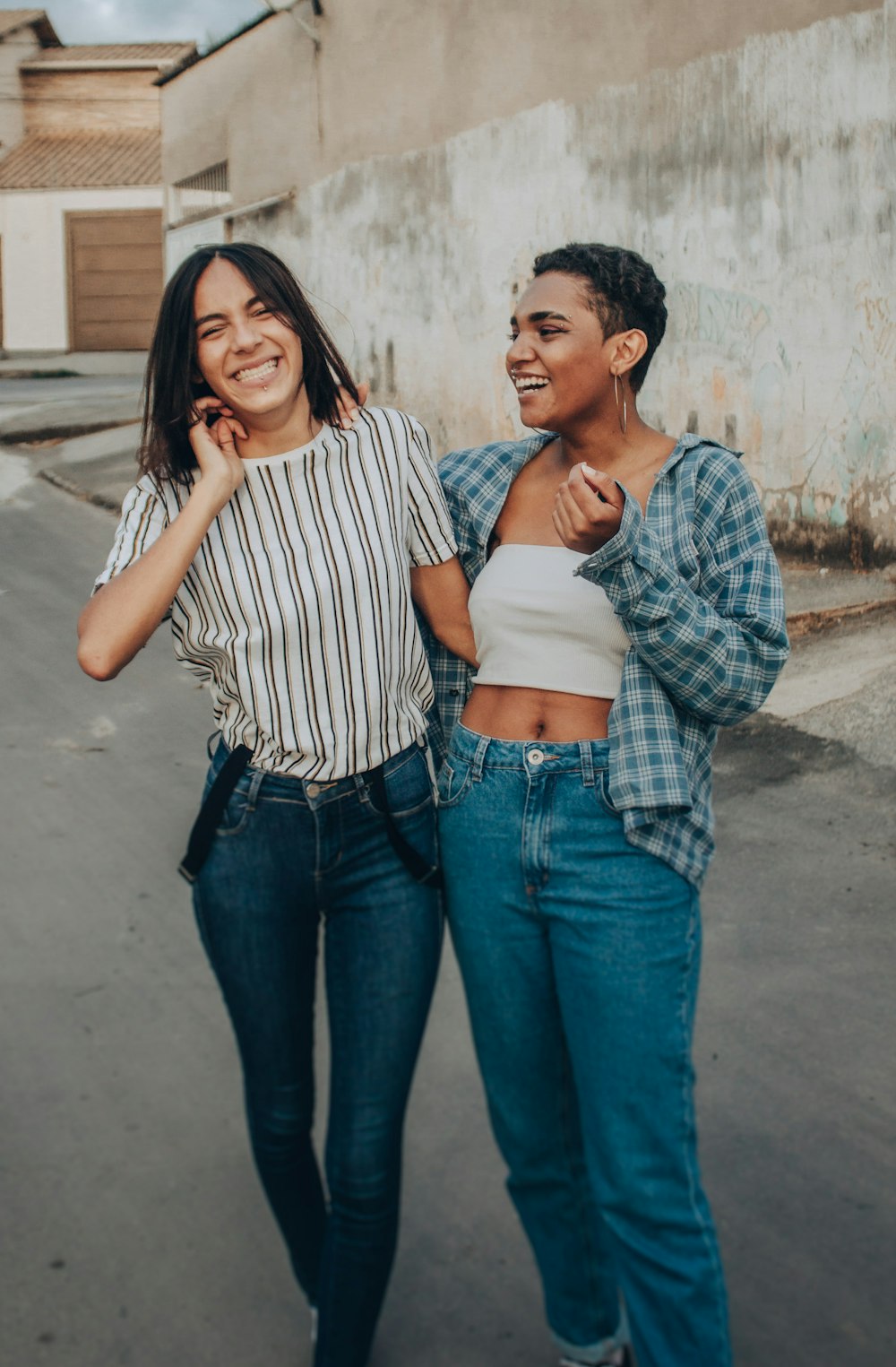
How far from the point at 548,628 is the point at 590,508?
29 centimetres

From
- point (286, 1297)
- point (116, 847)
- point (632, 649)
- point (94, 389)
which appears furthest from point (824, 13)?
point (94, 389)

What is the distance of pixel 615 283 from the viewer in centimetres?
216

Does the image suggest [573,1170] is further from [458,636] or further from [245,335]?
[245,335]

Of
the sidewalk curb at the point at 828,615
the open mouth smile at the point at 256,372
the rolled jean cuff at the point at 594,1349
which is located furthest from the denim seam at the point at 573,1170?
the sidewalk curb at the point at 828,615

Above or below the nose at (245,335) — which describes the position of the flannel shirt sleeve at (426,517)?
below

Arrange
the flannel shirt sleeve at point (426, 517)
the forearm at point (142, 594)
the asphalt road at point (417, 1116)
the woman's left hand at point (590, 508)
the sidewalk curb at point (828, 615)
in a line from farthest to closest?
the sidewalk curb at point (828, 615)
the asphalt road at point (417, 1116)
the flannel shirt sleeve at point (426, 517)
the forearm at point (142, 594)
the woman's left hand at point (590, 508)

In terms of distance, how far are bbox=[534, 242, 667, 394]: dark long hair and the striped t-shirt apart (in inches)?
16.7

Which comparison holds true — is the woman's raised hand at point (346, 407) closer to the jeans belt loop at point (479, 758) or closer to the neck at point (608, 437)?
the neck at point (608, 437)

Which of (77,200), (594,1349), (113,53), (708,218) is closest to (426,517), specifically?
(594,1349)

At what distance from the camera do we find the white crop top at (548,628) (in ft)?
6.82

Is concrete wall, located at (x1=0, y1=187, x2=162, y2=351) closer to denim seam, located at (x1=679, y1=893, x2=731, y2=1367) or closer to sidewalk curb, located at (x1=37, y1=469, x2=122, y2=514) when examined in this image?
sidewalk curb, located at (x1=37, y1=469, x2=122, y2=514)

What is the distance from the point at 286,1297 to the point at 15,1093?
1019 mm

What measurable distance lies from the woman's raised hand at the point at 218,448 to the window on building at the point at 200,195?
13715mm

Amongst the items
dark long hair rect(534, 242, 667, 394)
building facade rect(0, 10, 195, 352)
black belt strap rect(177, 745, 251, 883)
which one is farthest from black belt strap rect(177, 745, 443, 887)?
building facade rect(0, 10, 195, 352)
